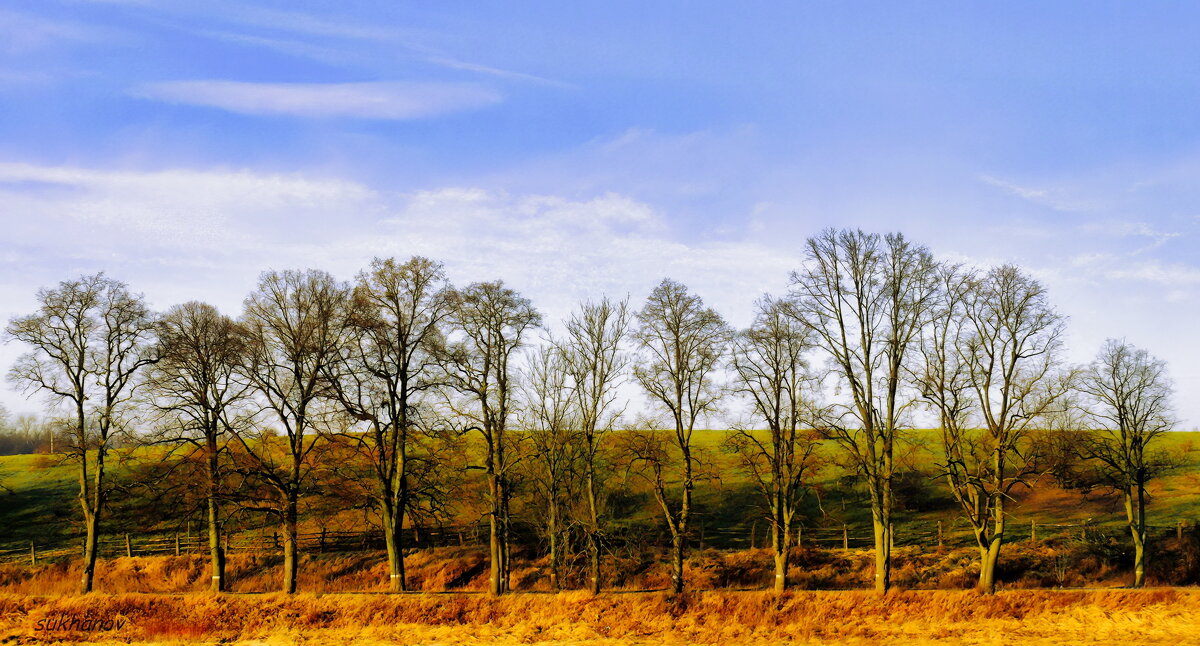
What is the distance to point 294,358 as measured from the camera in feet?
93.8

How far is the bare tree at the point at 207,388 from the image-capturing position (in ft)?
95.6

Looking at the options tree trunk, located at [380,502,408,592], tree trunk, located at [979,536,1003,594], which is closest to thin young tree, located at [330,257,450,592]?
tree trunk, located at [380,502,408,592]

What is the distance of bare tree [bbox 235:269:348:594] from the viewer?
28.4m

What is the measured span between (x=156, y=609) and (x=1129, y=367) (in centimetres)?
4278

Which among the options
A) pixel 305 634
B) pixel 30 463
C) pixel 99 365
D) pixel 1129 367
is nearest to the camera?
pixel 305 634

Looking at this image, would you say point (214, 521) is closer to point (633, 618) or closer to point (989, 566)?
point (633, 618)

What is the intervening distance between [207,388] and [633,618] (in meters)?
19.0

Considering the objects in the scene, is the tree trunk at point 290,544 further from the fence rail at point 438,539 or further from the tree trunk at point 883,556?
the tree trunk at point 883,556

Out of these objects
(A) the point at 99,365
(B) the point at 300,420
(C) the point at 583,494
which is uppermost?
(A) the point at 99,365

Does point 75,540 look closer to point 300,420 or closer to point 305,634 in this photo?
point 300,420

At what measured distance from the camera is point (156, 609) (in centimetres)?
2466

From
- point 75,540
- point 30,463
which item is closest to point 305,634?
point 75,540

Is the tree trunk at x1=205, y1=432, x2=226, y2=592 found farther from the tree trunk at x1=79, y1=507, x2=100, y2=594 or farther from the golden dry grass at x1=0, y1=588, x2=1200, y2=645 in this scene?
the tree trunk at x1=79, y1=507, x2=100, y2=594

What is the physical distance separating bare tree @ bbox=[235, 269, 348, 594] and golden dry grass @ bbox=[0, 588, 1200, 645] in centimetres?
427
